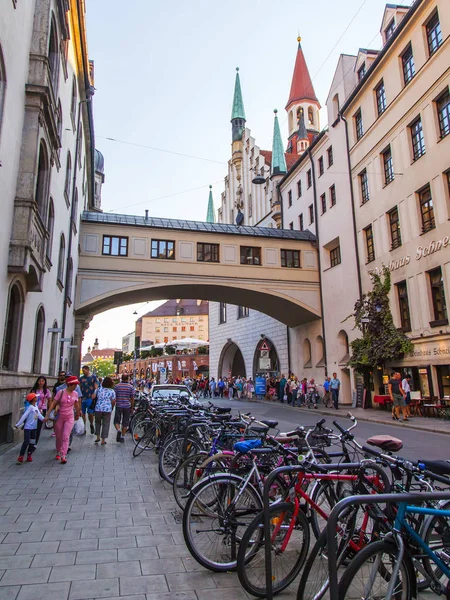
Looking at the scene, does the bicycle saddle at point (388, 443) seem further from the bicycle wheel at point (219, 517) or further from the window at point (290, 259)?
the window at point (290, 259)

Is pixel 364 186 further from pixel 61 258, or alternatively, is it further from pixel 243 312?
pixel 243 312

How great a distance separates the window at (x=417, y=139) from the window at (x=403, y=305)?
5.51 meters

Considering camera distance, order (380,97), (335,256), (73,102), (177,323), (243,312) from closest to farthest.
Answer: (73,102), (380,97), (335,256), (243,312), (177,323)

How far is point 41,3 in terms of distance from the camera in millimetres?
11453

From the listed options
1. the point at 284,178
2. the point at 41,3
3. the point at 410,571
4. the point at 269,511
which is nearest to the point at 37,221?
the point at 41,3

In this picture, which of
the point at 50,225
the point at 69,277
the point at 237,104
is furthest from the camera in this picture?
the point at 237,104

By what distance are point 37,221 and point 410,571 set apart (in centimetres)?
1057

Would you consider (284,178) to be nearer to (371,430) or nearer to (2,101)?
(371,430)

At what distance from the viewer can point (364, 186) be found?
77.7 feet

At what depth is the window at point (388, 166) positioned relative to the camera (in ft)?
69.5

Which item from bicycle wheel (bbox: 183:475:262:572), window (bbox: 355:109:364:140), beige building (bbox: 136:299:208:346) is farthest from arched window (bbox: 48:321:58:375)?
beige building (bbox: 136:299:208:346)

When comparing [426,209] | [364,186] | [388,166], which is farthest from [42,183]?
[364,186]

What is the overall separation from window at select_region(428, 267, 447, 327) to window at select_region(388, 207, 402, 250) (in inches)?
107

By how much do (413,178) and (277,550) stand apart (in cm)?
1875
